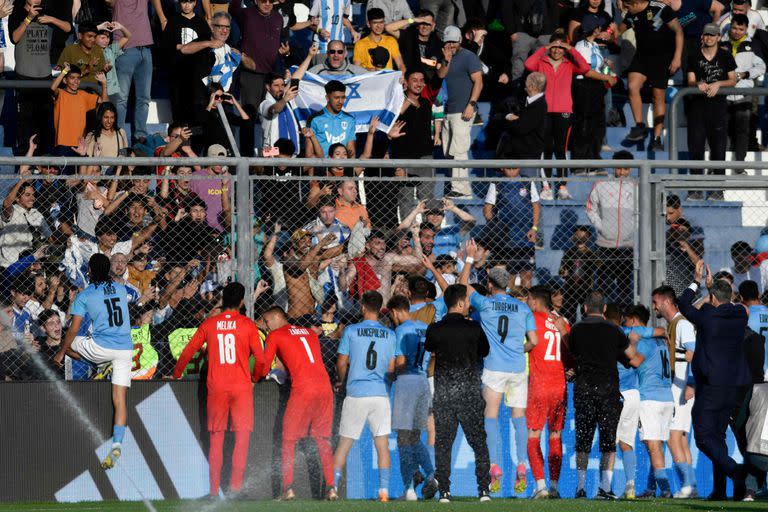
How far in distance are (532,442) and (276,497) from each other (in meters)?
2.47

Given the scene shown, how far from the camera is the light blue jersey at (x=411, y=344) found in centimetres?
1362

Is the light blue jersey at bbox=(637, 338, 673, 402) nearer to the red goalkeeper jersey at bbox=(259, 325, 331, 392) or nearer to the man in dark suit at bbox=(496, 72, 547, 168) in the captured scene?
the red goalkeeper jersey at bbox=(259, 325, 331, 392)

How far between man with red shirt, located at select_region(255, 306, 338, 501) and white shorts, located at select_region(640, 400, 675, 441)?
3.04 meters

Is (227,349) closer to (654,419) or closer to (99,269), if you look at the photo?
(99,269)

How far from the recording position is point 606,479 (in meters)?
13.6

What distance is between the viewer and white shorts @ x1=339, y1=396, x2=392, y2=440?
44.2 feet

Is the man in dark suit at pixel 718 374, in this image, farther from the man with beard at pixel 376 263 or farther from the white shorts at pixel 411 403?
the man with beard at pixel 376 263

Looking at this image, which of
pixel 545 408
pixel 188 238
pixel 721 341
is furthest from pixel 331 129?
pixel 721 341

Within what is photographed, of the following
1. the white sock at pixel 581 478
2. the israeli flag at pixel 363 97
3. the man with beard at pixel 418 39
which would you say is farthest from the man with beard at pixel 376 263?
the man with beard at pixel 418 39

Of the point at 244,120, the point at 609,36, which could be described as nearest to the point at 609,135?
the point at 609,36

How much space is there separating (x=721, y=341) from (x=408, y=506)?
3.31m

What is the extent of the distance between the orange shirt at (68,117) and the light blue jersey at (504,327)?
19.2 feet

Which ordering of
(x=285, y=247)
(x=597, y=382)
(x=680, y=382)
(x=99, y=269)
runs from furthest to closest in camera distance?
(x=680, y=382) < (x=285, y=247) < (x=597, y=382) < (x=99, y=269)

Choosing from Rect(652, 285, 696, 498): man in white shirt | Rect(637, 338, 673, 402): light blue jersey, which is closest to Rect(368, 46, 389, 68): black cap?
Rect(652, 285, 696, 498): man in white shirt
